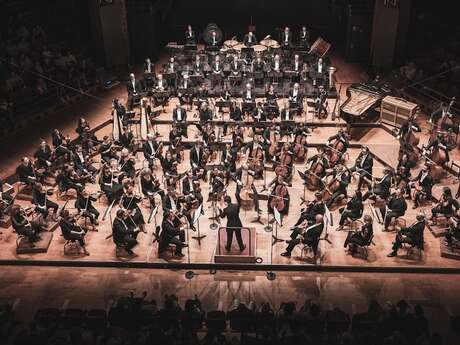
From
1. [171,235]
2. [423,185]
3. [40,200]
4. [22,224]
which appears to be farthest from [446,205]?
[22,224]

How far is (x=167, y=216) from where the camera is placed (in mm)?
13445

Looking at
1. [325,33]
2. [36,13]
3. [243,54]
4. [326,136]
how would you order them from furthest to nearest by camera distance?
[325,33]
[36,13]
[243,54]
[326,136]

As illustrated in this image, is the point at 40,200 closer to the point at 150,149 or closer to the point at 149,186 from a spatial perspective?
the point at 149,186

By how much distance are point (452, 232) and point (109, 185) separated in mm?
8223

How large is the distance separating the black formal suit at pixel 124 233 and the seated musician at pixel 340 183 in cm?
495

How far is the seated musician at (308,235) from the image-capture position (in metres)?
13.2

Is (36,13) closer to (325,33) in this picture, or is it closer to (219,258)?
(325,33)

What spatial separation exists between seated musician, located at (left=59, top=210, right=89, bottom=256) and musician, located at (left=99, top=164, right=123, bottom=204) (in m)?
1.38

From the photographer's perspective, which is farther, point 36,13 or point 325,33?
point 325,33

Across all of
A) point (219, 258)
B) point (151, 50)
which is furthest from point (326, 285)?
point (151, 50)

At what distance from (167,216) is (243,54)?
9724mm

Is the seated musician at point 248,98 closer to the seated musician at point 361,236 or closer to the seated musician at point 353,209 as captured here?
the seated musician at point 353,209

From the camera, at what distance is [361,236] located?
13.4 meters

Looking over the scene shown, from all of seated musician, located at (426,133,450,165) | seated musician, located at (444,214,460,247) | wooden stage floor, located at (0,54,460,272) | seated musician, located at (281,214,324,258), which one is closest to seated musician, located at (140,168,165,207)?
wooden stage floor, located at (0,54,460,272)
